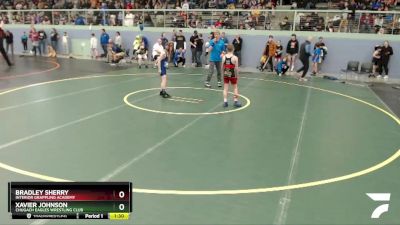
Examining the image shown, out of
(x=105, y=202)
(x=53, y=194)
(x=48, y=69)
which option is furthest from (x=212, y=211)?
(x=48, y=69)

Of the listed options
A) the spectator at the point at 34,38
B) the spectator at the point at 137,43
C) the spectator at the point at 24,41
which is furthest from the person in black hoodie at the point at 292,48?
the spectator at the point at 24,41

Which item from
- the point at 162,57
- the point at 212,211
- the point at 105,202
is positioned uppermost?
the point at 162,57

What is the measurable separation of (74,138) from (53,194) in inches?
178

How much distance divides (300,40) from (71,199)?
18.1 m

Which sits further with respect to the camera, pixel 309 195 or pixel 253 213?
pixel 309 195

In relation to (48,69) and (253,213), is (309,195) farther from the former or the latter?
(48,69)

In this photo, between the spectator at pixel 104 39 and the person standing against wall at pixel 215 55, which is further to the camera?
the spectator at pixel 104 39

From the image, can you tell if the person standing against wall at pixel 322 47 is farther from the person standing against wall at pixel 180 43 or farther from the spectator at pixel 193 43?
the person standing against wall at pixel 180 43

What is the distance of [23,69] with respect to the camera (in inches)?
794

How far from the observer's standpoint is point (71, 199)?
4.34m

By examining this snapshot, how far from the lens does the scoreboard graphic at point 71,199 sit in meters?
4.31

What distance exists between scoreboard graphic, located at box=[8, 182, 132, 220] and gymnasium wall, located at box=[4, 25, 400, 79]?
1737cm

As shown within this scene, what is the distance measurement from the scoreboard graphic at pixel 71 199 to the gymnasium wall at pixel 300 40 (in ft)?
57.0

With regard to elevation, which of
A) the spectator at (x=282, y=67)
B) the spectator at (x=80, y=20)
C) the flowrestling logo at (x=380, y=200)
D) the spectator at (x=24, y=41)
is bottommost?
the flowrestling logo at (x=380, y=200)
